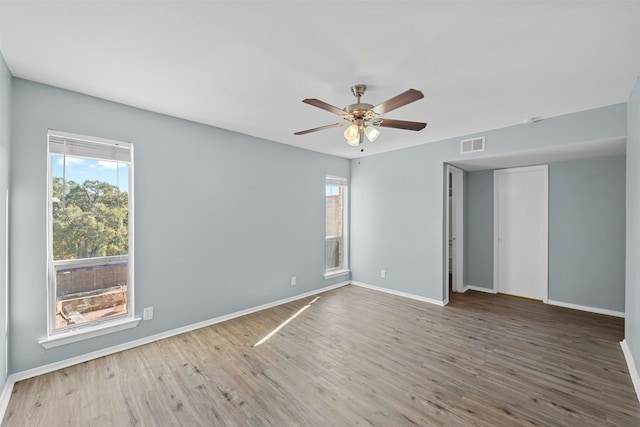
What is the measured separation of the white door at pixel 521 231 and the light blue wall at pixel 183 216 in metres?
3.16

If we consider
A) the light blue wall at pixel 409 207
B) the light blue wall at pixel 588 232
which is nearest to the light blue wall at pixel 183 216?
the light blue wall at pixel 409 207

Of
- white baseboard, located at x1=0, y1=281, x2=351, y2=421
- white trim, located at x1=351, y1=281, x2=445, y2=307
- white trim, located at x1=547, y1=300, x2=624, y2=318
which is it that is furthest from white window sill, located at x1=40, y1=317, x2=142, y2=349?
white trim, located at x1=547, y1=300, x2=624, y2=318

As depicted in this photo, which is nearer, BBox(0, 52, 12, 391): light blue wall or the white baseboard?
BBox(0, 52, 12, 391): light blue wall

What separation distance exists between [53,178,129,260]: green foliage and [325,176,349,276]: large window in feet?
10.4

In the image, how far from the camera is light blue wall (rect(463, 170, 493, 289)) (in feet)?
16.4

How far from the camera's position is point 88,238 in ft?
8.90

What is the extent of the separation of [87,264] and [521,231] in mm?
6067

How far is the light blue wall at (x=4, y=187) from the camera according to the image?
6.66 ft

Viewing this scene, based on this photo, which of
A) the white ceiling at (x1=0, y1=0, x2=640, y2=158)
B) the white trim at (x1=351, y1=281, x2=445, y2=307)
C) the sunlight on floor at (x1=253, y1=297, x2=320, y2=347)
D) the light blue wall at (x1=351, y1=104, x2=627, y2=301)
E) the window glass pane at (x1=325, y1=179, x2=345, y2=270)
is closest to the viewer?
the white ceiling at (x1=0, y1=0, x2=640, y2=158)

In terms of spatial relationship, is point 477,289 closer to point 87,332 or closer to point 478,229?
point 478,229

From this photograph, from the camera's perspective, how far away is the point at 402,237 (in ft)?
15.7

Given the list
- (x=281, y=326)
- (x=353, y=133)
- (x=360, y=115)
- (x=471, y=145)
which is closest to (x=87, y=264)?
(x=281, y=326)

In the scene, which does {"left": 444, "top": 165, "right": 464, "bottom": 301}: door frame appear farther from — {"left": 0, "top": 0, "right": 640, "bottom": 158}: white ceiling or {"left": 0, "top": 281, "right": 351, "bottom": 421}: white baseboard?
{"left": 0, "top": 281, "right": 351, "bottom": 421}: white baseboard

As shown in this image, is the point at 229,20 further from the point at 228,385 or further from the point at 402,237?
the point at 402,237
